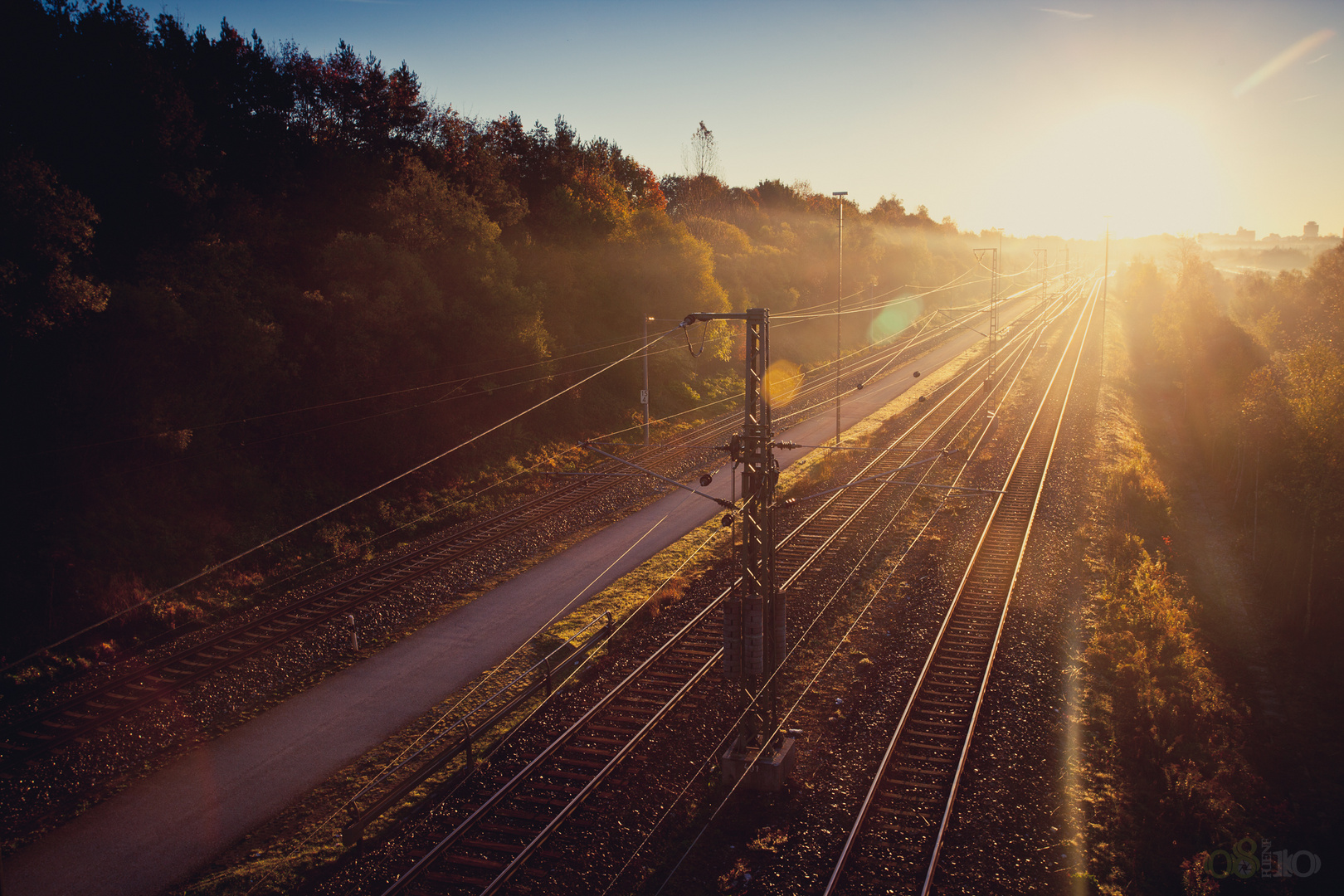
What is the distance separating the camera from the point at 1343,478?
63.7 feet

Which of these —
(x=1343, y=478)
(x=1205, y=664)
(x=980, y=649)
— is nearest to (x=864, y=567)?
(x=980, y=649)

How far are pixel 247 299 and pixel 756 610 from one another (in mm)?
18106

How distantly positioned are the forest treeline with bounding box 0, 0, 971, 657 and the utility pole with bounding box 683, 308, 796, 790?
13.6 m

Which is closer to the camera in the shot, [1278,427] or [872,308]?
[1278,427]

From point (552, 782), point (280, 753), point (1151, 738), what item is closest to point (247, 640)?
point (280, 753)

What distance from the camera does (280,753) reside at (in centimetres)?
1154

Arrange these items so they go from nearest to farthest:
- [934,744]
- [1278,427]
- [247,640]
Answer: [934,744], [247,640], [1278,427]

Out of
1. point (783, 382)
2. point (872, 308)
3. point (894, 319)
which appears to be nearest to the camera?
point (783, 382)

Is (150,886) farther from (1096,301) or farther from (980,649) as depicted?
(1096,301)

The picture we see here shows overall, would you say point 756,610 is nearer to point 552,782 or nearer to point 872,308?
point 552,782

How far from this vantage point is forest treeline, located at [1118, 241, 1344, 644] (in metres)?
19.6

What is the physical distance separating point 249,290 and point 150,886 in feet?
55.2

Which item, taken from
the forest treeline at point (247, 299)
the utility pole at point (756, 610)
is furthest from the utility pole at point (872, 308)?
the utility pole at point (756, 610)

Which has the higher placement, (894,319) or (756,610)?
(894,319)
